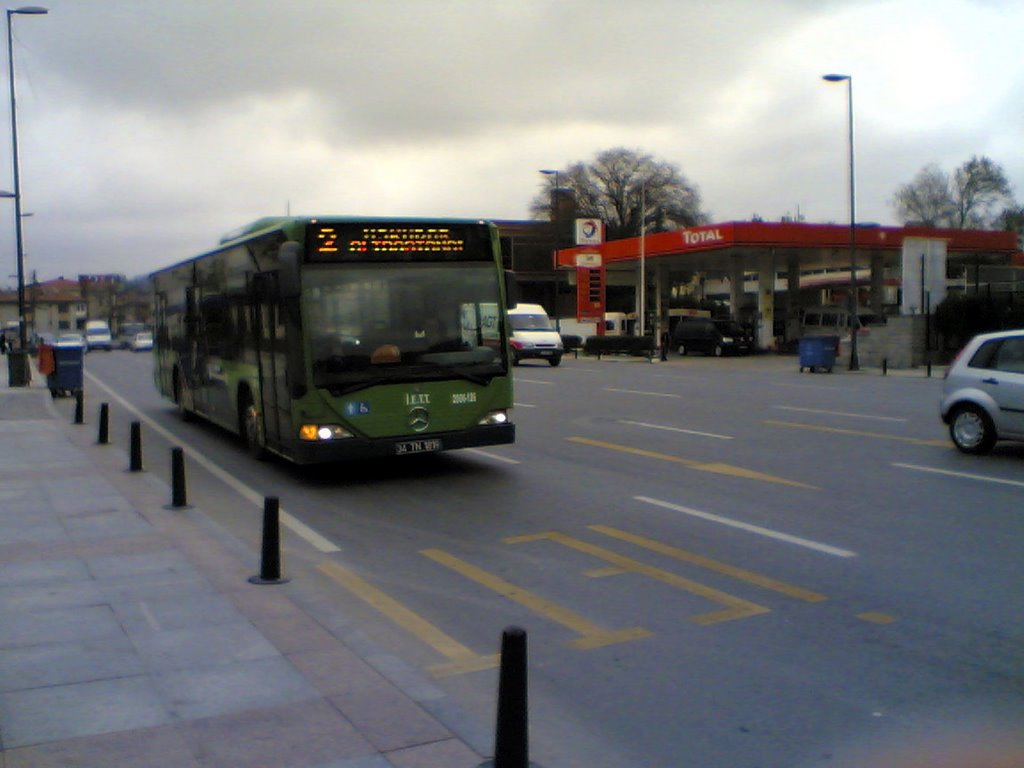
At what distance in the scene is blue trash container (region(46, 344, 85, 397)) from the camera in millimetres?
25844

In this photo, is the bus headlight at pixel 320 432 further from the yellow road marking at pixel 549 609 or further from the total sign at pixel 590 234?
the total sign at pixel 590 234

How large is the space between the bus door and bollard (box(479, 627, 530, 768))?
304 inches

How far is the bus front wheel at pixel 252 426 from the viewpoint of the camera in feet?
44.1

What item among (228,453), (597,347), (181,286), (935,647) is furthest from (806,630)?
(597,347)

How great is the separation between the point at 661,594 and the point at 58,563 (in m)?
4.71

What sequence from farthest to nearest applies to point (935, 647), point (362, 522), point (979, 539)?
point (362, 522) < point (979, 539) < point (935, 647)

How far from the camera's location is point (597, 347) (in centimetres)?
5053

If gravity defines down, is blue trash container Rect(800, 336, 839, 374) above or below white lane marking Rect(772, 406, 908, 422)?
above

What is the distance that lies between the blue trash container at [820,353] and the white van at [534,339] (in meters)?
9.09

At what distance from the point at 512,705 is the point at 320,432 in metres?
7.55

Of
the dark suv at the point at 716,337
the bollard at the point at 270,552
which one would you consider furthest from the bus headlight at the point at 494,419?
the dark suv at the point at 716,337

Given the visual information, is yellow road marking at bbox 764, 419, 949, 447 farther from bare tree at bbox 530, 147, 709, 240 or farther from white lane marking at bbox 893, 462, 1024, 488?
bare tree at bbox 530, 147, 709, 240

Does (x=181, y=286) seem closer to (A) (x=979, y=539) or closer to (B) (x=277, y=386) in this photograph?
(B) (x=277, y=386)

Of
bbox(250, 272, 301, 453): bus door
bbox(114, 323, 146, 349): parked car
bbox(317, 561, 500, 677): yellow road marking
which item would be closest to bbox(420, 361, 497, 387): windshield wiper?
bbox(250, 272, 301, 453): bus door
